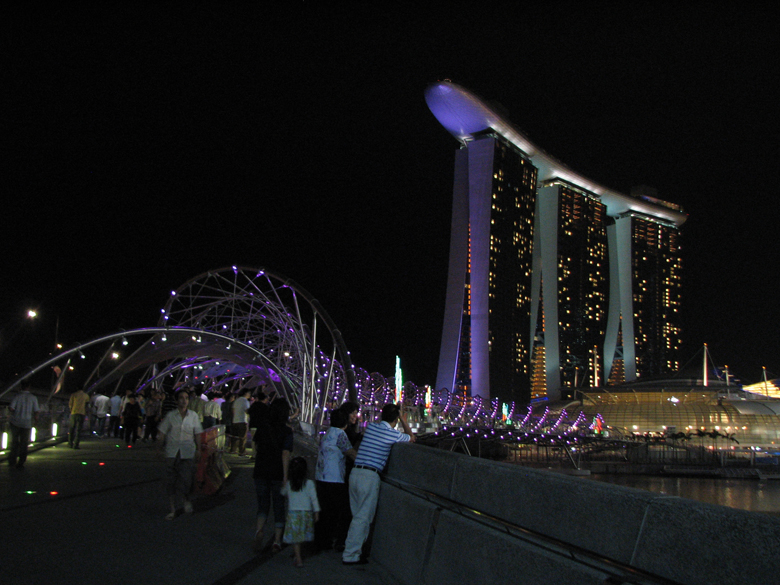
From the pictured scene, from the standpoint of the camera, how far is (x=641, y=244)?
474 feet

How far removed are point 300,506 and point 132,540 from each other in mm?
1896

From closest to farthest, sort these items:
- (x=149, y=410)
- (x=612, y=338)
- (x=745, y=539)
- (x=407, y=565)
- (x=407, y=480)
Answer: (x=745, y=539)
(x=407, y=565)
(x=407, y=480)
(x=149, y=410)
(x=612, y=338)

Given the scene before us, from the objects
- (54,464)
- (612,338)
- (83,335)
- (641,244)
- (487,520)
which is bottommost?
(54,464)

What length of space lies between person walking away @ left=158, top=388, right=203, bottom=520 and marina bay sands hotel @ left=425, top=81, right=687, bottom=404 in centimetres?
8007

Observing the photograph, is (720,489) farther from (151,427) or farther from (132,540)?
(132,540)

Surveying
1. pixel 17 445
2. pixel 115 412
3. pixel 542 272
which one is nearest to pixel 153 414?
pixel 115 412

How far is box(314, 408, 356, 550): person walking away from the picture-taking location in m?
7.11

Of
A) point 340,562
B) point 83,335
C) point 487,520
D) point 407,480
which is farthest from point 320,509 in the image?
point 83,335

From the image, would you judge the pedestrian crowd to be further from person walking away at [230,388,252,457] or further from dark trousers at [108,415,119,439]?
dark trousers at [108,415,119,439]

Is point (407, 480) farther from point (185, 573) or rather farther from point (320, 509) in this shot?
point (185, 573)

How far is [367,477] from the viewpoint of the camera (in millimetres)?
6453

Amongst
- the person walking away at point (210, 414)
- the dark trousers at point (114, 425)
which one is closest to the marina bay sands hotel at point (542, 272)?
the dark trousers at point (114, 425)

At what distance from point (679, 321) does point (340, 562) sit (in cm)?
15649

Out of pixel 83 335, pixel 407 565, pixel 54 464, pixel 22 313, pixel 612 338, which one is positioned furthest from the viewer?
pixel 612 338
